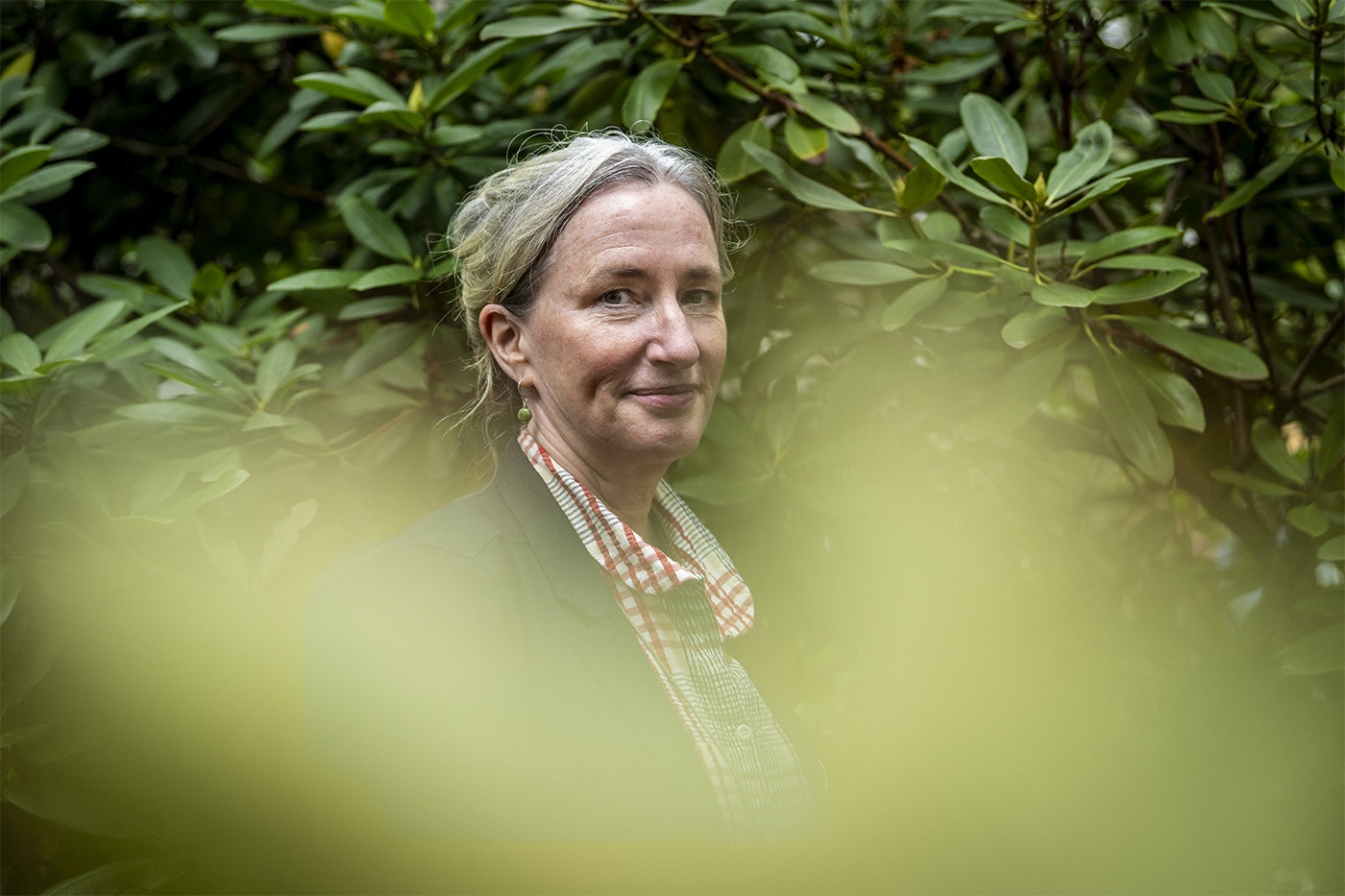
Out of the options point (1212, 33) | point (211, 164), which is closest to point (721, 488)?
point (1212, 33)

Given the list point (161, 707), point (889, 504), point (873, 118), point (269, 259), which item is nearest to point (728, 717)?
point (889, 504)

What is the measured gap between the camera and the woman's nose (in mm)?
969

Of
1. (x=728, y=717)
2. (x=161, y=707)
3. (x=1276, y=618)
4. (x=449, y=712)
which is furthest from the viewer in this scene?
(x=1276, y=618)

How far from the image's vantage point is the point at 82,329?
1.28 m

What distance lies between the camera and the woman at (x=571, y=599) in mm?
934

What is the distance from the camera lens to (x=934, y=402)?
5.06 ft

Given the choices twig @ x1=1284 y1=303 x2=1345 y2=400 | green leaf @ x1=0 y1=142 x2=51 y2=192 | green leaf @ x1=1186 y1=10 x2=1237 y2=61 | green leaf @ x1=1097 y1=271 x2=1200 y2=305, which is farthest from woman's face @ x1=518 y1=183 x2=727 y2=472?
twig @ x1=1284 y1=303 x2=1345 y2=400

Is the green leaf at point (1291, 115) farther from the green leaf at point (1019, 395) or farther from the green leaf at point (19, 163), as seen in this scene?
the green leaf at point (19, 163)

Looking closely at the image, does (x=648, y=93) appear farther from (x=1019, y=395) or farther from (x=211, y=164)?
(x=211, y=164)

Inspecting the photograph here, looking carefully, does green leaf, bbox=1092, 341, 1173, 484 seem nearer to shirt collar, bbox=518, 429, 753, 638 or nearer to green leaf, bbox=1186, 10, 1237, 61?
green leaf, bbox=1186, 10, 1237, 61

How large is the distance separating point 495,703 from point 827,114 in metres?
0.99

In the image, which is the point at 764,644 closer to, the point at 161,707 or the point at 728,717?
the point at 728,717

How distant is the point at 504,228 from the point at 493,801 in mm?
641

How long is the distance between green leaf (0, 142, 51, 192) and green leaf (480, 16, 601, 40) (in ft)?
2.14
